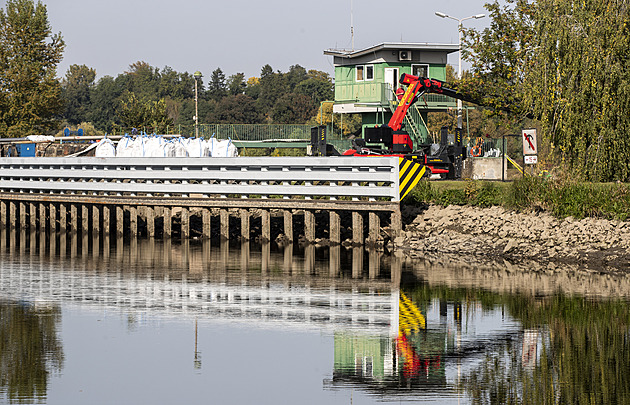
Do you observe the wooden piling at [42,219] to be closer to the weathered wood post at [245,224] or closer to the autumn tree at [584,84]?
the weathered wood post at [245,224]

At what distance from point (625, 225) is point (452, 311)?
28.7ft

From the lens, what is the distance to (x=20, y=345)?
15820 millimetres

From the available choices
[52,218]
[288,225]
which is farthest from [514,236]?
[52,218]

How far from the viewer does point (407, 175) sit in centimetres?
2894

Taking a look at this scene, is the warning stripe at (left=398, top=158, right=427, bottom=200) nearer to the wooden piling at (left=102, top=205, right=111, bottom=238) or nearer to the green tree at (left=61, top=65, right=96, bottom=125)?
the wooden piling at (left=102, top=205, right=111, bottom=238)

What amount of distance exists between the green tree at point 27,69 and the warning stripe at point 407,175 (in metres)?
48.2

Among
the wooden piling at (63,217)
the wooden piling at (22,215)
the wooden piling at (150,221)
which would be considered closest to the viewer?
the wooden piling at (150,221)

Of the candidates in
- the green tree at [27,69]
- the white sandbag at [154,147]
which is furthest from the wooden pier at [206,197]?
the green tree at [27,69]

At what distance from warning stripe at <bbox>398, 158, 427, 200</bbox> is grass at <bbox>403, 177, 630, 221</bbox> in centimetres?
201

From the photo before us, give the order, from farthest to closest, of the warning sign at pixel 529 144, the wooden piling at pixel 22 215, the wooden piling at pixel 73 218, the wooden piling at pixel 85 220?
the wooden piling at pixel 22 215 → the wooden piling at pixel 73 218 → the wooden piling at pixel 85 220 → the warning sign at pixel 529 144

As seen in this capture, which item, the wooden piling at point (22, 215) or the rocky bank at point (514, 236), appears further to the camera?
the wooden piling at point (22, 215)

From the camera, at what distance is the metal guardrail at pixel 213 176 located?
29.2 meters

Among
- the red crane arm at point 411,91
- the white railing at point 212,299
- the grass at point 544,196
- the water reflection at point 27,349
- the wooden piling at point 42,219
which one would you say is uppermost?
the red crane arm at point 411,91

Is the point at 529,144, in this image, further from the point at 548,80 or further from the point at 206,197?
the point at 206,197
